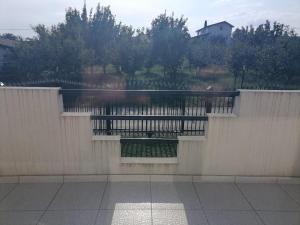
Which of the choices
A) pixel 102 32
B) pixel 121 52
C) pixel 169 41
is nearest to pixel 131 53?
pixel 121 52

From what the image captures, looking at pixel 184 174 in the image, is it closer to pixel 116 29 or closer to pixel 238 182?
pixel 238 182

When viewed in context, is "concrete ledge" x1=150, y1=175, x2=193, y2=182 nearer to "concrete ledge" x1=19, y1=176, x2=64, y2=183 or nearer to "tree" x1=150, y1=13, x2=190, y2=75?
"concrete ledge" x1=19, y1=176, x2=64, y2=183

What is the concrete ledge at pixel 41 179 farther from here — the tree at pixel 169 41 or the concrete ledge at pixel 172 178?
the tree at pixel 169 41

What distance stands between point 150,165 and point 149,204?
24.2 inches

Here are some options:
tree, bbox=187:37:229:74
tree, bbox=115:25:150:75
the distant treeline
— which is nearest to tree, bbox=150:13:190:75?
the distant treeline

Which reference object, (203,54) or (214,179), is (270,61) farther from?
(214,179)

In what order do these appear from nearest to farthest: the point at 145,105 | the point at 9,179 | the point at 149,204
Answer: the point at 149,204
the point at 9,179
the point at 145,105

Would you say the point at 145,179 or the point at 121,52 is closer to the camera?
the point at 145,179

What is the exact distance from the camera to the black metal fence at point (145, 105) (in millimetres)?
3240

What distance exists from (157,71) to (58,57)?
356 inches

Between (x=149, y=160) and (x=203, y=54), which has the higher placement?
(x=203, y=54)

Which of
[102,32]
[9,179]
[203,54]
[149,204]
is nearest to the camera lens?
[149,204]

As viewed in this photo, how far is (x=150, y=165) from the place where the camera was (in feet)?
11.1

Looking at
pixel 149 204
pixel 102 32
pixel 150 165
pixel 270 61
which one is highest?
pixel 102 32
